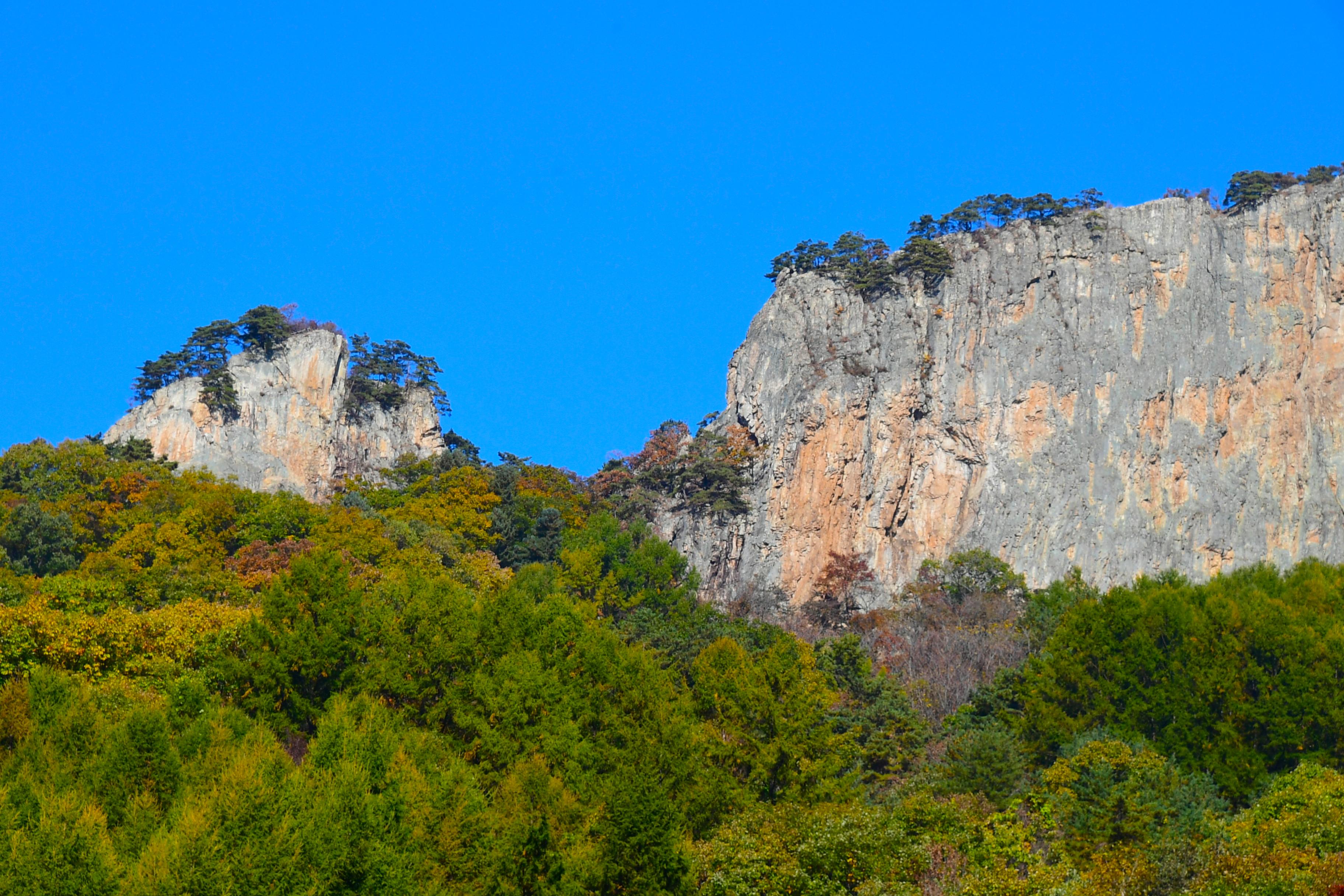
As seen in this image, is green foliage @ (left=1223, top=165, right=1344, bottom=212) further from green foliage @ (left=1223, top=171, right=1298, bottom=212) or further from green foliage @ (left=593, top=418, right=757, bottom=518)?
green foliage @ (left=593, top=418, right=757, bottom=518)

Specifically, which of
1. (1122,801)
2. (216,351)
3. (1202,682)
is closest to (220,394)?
(216,351)

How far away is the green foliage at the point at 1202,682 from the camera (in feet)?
129

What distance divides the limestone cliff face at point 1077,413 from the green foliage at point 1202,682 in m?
16.2

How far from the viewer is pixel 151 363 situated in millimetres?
71562

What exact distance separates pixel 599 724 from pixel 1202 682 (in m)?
15.7

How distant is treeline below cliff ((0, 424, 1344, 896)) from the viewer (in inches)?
1086

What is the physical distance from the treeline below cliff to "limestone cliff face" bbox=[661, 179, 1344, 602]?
5.62m

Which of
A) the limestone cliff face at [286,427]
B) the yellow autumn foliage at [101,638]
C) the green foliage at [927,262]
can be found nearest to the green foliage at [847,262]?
the green foliage at [927,262]

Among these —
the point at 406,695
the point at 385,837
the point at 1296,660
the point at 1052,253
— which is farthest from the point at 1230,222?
the point at 385,837

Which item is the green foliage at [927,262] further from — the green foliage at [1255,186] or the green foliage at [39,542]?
the green foliage at [39,542]

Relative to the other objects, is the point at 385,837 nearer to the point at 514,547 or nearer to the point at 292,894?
the point at 292,894

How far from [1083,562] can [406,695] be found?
106 feet

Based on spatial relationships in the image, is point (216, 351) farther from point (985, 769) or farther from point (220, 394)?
point (985, 769)

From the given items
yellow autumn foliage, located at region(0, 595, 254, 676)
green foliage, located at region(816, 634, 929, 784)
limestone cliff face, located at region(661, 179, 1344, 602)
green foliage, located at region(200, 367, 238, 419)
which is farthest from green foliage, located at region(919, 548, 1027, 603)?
green foliage, located at region(200, 367, 238, 419)
